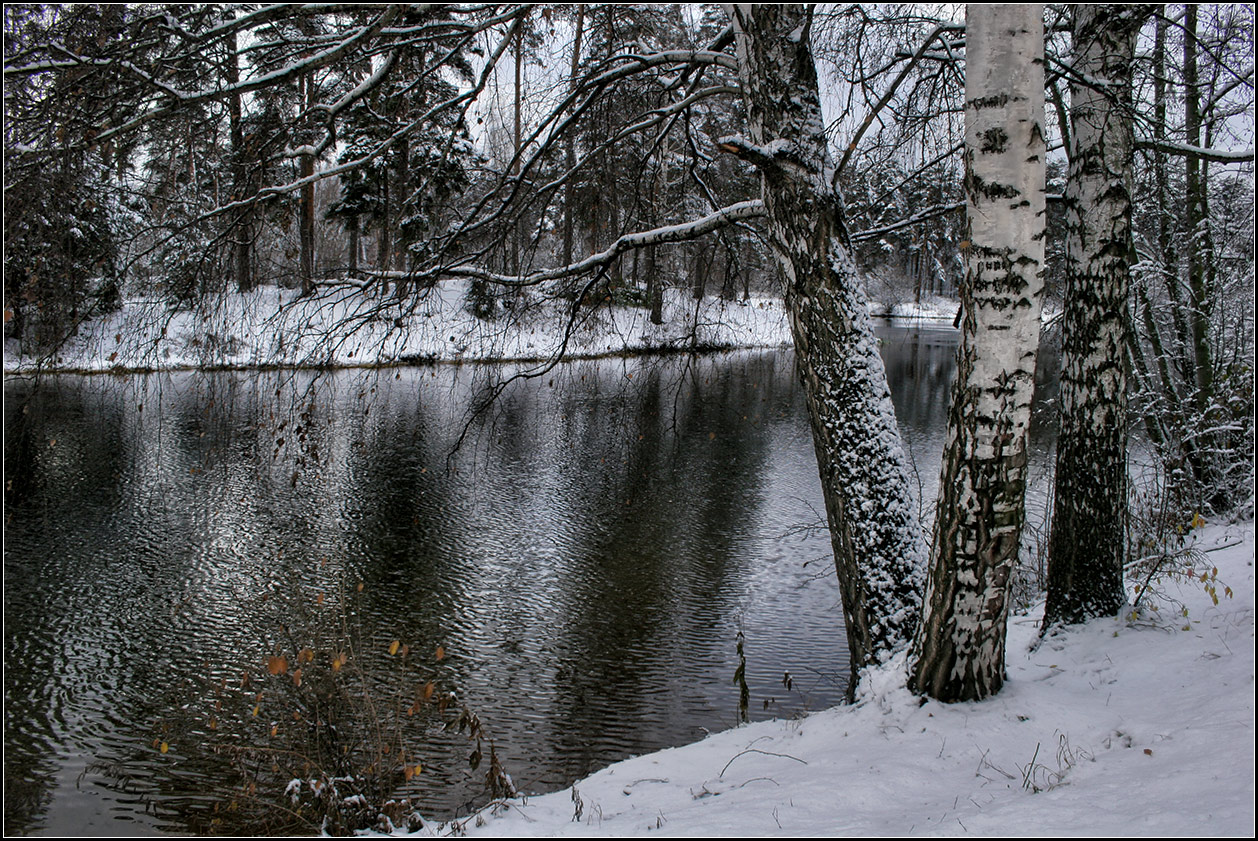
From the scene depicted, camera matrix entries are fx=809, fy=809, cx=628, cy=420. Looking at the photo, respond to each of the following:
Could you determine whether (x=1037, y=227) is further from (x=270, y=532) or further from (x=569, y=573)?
(x=270, y=532)

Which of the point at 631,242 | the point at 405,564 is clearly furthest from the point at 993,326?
the point at 405,564

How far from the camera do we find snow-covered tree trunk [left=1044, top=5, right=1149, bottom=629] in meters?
4.64

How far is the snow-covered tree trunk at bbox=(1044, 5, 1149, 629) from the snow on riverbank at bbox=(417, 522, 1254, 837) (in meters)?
0.38

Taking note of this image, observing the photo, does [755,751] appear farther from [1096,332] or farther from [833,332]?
[1096,332]

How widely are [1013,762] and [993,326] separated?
6.16ft

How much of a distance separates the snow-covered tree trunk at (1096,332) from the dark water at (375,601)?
2.52 meters

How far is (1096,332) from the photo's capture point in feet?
15.2

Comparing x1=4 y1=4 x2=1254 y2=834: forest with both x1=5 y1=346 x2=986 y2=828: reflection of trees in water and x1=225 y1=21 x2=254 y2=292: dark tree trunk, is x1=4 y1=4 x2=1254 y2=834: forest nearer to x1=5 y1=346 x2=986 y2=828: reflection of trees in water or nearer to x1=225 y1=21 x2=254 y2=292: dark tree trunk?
x1=225 y1=21 x2=254 y2=292: dark tree trunk

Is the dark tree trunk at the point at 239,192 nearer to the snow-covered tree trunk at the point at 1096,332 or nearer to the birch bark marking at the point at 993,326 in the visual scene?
the birch bark marking at the point at 993,326

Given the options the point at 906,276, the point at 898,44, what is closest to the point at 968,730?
the point at 898,44

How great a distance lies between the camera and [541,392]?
72.2 ft

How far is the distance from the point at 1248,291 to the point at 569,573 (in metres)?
7.67

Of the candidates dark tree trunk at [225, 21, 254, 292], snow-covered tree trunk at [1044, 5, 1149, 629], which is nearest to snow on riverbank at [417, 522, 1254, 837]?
snow-covered tree trunk at [1044, 5, 1149, 629]

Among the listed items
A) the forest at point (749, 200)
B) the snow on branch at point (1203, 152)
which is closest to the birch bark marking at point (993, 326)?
the forest at point (749, 200)
